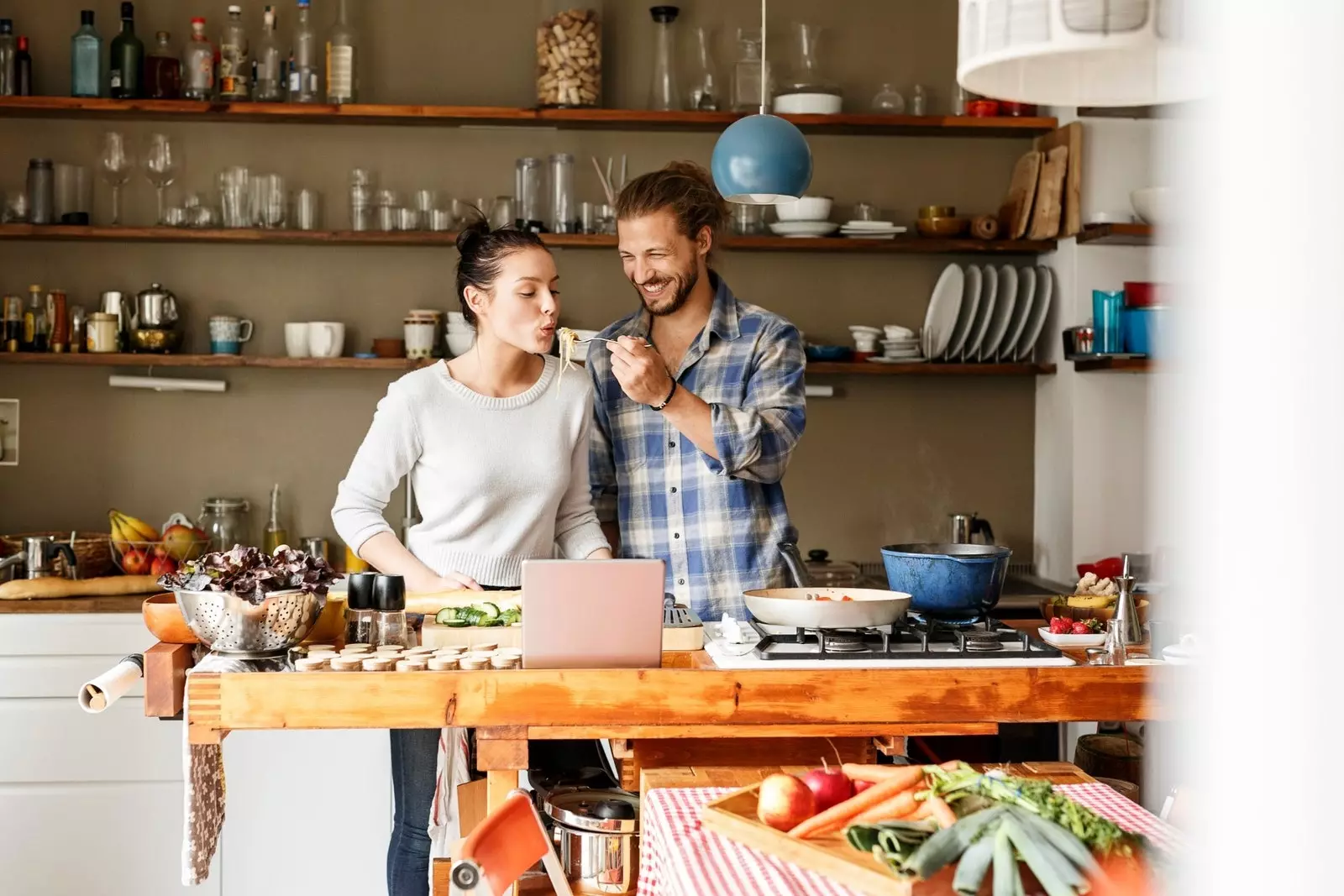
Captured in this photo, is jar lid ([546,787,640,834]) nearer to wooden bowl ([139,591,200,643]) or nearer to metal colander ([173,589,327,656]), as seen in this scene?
metal colander ([173,589,327,656])

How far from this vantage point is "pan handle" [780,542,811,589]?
8.00ft

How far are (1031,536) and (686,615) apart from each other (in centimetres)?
246

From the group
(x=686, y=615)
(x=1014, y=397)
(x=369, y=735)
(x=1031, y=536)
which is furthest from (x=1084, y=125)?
(x=369, y=735)

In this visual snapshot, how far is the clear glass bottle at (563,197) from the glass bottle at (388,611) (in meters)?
2.07

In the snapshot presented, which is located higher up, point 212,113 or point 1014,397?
point 212,113

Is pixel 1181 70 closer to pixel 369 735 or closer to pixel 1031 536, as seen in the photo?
pixel 369 735

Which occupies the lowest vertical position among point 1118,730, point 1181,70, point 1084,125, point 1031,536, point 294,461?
point 1118,730

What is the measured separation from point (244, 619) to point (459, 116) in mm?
2385

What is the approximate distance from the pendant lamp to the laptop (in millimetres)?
851

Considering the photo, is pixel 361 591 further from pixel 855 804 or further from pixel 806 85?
pixel 806 85

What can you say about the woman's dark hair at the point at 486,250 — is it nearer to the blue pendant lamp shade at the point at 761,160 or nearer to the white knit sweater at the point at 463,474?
the white knit sweater at the point at 463,474

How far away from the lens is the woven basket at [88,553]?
368 cm

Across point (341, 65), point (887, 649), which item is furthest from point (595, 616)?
point (341, 65)

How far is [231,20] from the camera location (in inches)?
159
